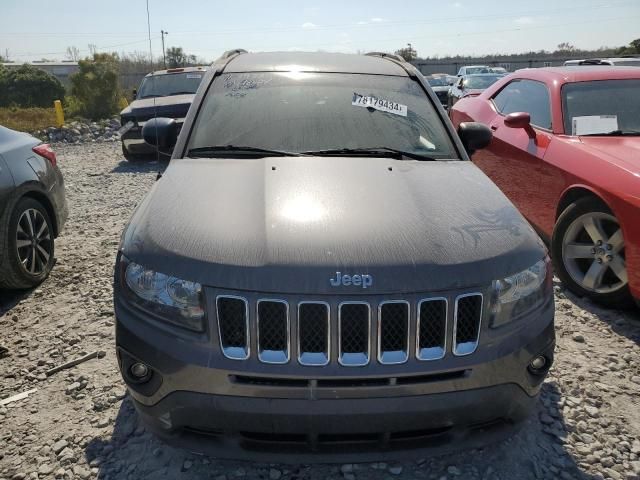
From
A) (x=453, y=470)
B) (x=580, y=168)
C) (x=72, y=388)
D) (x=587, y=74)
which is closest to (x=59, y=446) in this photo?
(x=72, y=388)

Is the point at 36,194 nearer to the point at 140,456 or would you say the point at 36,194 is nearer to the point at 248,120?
the point at 248,120

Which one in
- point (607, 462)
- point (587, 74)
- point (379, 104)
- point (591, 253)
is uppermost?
point (587, 74)

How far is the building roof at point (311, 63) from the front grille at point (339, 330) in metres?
2.15

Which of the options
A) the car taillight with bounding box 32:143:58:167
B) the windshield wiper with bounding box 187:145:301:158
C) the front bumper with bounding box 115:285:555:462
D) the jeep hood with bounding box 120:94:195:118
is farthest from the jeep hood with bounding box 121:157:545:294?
the jeep hood with bounding box 120:94:195:118

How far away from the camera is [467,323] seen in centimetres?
191

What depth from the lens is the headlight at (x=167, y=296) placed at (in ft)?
6.23

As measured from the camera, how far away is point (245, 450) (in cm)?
193

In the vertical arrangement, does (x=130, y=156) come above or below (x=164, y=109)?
below

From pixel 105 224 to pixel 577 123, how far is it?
4997 millimetres

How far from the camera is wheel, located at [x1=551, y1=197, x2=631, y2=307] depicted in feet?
11.9

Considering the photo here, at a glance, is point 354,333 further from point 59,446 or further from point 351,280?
point 59,446

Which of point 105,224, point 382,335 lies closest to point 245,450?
point 382,335

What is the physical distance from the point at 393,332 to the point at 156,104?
884cm

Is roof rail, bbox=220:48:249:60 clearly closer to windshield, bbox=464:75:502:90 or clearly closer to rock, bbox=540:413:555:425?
rock, bbox=540:413:555:425
